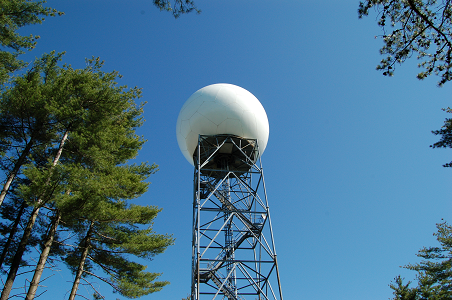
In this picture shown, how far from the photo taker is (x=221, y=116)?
48.5 ft

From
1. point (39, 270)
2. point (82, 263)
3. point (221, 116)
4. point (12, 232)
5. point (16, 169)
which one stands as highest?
point (221, 116)

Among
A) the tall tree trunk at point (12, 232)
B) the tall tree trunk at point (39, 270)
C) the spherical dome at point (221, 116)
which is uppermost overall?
the spherical dome at point (221, 116)

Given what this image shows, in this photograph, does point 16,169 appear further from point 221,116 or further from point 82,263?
A: point 221,116

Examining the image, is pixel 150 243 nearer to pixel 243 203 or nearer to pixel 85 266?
pixel 85 266

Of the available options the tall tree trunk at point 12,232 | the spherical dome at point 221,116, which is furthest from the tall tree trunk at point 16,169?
the spherical dome at point 221,116

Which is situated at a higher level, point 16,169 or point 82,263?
point 16,169

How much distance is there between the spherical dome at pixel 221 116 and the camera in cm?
1483

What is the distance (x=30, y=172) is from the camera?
823 centimetres

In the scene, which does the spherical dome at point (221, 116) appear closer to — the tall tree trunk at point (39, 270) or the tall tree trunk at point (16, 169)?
the tall tree trunk at point (16, 169)

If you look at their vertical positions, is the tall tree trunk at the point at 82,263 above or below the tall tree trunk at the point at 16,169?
below

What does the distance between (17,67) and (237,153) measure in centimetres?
974

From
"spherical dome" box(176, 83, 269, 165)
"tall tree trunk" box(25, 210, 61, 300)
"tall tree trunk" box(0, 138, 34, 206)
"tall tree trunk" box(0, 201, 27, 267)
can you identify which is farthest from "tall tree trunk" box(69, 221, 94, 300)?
"spherical dome" box(176, 83, 269, 165)

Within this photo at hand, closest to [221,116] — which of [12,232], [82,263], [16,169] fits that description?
[82,263]

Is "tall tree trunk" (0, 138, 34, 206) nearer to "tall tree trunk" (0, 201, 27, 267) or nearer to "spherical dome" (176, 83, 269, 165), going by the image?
"tall tree trunk" (0, 201, 27, 267)
